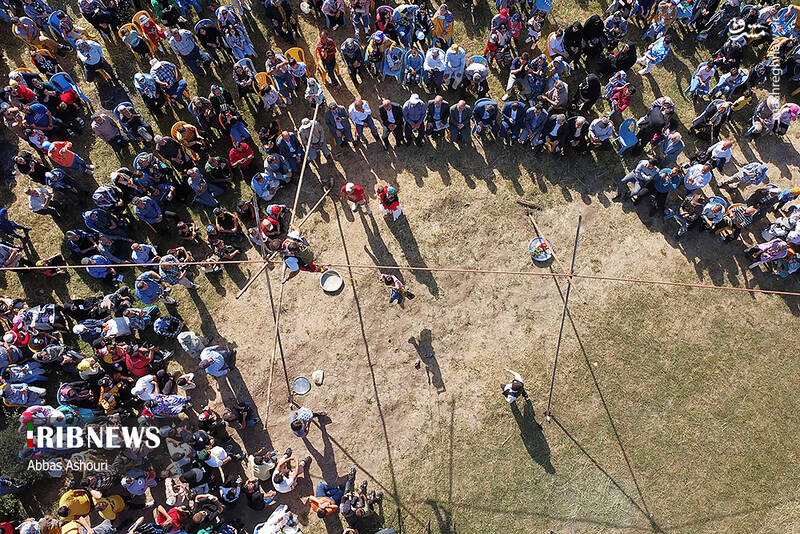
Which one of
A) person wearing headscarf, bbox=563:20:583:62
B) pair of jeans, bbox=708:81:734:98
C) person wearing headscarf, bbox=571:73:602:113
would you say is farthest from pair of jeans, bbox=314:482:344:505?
pair of jeans, bbox=708:81:734:98

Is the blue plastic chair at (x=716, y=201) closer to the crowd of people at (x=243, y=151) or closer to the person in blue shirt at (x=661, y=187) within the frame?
the crowd of people at (x=243, y=151)

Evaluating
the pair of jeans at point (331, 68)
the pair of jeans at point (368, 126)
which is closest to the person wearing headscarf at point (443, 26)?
the pair of jeans at point (331, 68)

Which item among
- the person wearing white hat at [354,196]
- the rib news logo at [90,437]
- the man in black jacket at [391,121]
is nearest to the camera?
the rib news logo at [90,437]

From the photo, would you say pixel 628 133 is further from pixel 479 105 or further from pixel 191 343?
pixel 191 343

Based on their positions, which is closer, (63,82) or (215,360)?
(215,360)

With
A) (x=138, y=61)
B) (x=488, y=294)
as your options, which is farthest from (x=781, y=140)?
(x=138, y=61)

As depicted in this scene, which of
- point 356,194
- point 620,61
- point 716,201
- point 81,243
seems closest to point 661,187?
point 716,201
